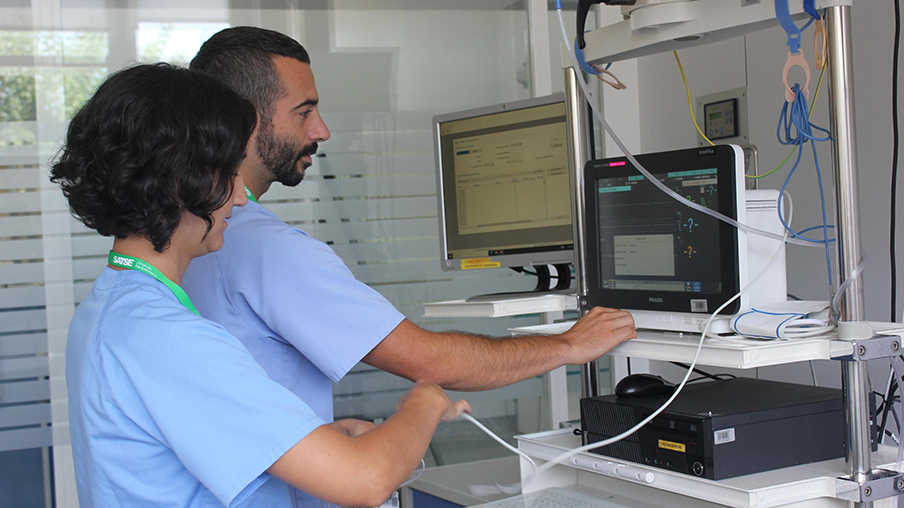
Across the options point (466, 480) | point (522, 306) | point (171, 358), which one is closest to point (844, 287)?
point (522, 306)

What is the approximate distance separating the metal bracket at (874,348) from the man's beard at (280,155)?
0.97 m

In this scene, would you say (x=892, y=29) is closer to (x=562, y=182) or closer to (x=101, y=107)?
(x=562, y=182)

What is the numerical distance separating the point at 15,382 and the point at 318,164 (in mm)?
1212

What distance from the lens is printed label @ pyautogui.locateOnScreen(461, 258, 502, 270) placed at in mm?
1920

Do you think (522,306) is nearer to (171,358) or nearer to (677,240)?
(677,240)

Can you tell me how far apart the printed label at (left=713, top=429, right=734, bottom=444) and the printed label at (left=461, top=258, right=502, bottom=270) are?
2.68 ft

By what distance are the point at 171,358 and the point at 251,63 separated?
776mm

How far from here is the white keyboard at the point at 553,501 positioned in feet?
4.55

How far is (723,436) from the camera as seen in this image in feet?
3.90

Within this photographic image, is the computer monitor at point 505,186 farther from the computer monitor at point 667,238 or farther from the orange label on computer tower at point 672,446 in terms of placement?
the orange label on computer tower at point 672,446

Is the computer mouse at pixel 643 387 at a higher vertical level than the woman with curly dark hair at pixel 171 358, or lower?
lower

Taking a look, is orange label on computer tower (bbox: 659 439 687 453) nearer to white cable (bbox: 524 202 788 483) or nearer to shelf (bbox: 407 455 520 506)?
white cable (bbox: 524 202 788 483)

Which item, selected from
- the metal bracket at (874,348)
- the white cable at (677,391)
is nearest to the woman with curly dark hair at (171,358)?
the white cable at (677,391)

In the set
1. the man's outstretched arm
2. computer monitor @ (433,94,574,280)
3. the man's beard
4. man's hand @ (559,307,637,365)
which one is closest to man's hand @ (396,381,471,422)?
the man's outstretched arm
